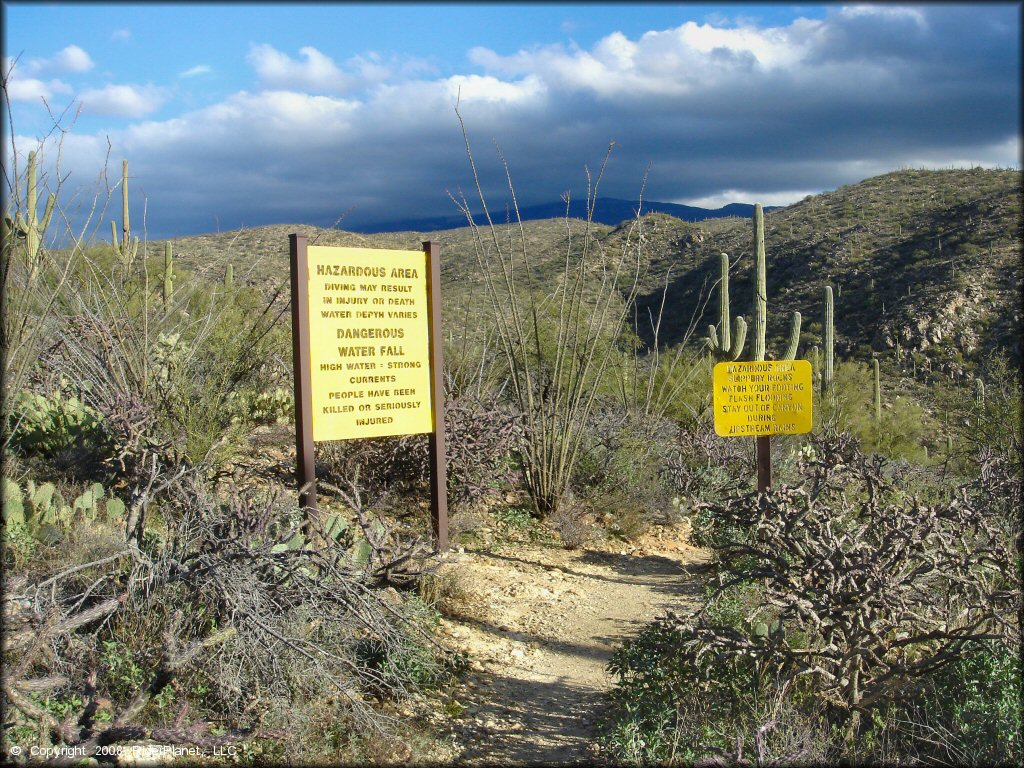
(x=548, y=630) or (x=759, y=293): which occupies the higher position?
(x=759, y=293)

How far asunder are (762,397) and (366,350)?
10.6 feet

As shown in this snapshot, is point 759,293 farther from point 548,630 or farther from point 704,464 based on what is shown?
point 548,630

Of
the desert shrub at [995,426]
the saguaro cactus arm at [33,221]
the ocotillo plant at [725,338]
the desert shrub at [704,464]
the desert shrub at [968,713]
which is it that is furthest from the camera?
the ocotillo plant at [725,338]

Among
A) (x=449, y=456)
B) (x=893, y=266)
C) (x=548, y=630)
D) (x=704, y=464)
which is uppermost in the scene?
(x=893, y=266)

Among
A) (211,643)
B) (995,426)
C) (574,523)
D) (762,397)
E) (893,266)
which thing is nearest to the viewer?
(211,643)

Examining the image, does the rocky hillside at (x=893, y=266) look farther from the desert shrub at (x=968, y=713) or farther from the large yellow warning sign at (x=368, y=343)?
the desert shrub at (x=968, y=713)

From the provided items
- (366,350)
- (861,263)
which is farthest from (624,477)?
(861,263)

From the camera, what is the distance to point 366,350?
6391 millimetres

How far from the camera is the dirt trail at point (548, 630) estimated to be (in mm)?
4020

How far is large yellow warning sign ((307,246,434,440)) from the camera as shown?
610 cm

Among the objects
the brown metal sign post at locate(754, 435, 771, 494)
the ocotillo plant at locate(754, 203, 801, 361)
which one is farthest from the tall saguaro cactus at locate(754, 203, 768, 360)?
the brown metal sign post at locate(754, 435, 771, 494)

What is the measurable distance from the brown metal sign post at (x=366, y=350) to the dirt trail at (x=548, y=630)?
2.60 ft

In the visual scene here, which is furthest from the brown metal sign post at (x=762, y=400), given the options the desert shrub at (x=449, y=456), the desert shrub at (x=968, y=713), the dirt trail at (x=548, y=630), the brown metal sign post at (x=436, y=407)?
the desert shrub at (x=968, y=713)

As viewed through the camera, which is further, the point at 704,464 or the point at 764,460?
the point at 704,464
